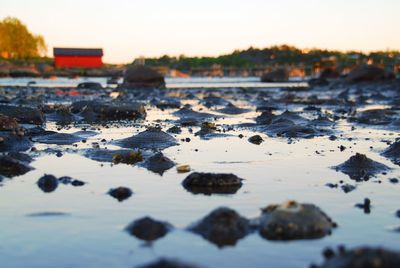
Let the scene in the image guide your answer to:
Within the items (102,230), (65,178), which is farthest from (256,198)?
(65,178)

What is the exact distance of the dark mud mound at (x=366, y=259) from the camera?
116 inches

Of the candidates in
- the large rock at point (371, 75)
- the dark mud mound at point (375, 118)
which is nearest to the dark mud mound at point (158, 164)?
the dark mud mound at point (375, 118)

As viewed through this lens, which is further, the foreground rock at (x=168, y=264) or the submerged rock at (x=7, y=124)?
the submerged rock at (x=7, y=124)

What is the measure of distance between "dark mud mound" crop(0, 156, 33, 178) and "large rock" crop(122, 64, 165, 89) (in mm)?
37911

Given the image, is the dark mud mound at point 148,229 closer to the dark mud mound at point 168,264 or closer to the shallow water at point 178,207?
the shallow water at point 178,207

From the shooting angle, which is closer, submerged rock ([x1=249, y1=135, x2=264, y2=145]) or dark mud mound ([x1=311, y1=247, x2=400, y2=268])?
dark mud mound ([x1=311, y1=247, x2=400, y2=268])

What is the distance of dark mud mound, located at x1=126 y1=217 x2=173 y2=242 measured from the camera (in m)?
4.23

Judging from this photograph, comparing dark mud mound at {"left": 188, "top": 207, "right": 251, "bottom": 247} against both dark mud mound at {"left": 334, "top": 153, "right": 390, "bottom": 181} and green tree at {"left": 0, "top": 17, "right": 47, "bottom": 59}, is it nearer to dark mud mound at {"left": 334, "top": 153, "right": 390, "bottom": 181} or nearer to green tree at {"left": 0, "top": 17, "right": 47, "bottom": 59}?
dark mud mound at {"left": 334, "top": 153, "right": 390, "bottom": 181}

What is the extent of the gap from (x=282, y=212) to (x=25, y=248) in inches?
72.9

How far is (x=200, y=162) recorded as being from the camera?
7.96 meters

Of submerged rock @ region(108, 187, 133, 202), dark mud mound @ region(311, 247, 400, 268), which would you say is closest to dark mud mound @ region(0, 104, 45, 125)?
submerged rock @ region(108, 187, 133, 202)

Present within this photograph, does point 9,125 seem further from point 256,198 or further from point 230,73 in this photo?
point 230,73

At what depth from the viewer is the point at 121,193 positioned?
220 inches

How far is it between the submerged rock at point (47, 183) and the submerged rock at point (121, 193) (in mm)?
700
